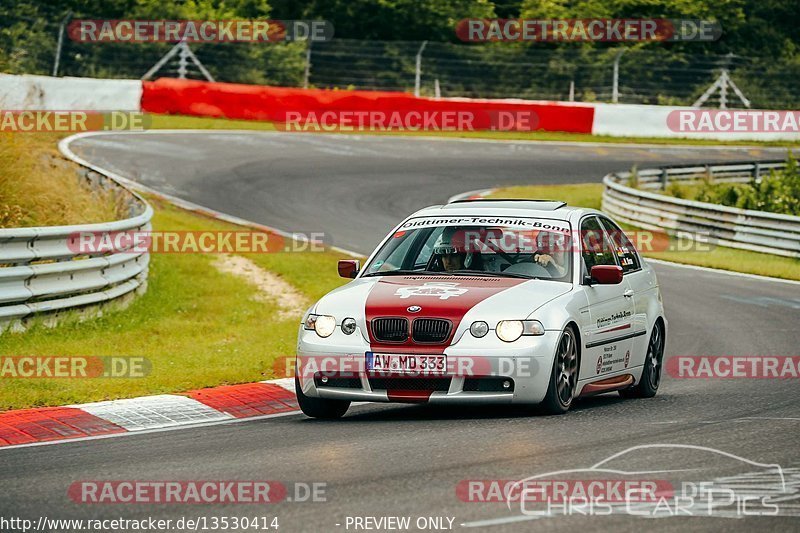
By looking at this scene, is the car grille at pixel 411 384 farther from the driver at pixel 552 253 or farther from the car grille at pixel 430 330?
the driver at pixel 552 253

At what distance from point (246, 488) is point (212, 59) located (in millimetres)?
36355

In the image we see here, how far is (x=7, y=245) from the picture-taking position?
13.3m

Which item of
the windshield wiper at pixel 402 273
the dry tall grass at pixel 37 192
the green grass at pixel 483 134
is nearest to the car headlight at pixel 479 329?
the windshield wiper at pixel 402 273

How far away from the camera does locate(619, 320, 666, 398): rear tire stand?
11.5 meters

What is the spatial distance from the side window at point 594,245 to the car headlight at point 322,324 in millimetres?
2155

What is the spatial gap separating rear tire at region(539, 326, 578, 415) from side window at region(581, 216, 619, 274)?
97cm

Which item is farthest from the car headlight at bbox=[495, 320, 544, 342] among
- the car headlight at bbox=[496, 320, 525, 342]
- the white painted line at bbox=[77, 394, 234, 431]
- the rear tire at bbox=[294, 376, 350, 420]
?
the white painted line at bbox=[77, 394, 234, 431]

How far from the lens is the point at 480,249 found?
10789mm

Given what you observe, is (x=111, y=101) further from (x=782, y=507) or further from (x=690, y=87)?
(x=782, y=507)

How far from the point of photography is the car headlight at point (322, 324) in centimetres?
980

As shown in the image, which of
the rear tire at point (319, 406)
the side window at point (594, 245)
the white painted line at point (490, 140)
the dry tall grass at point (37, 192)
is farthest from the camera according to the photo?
the white painted line at point (490, 140)

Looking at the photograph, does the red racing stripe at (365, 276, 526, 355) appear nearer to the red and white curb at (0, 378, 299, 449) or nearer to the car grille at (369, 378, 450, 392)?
the car grille at (369, 378, 450, 392)

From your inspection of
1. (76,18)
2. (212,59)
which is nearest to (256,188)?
(212,59)

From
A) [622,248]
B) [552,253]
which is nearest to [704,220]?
[622,248]
